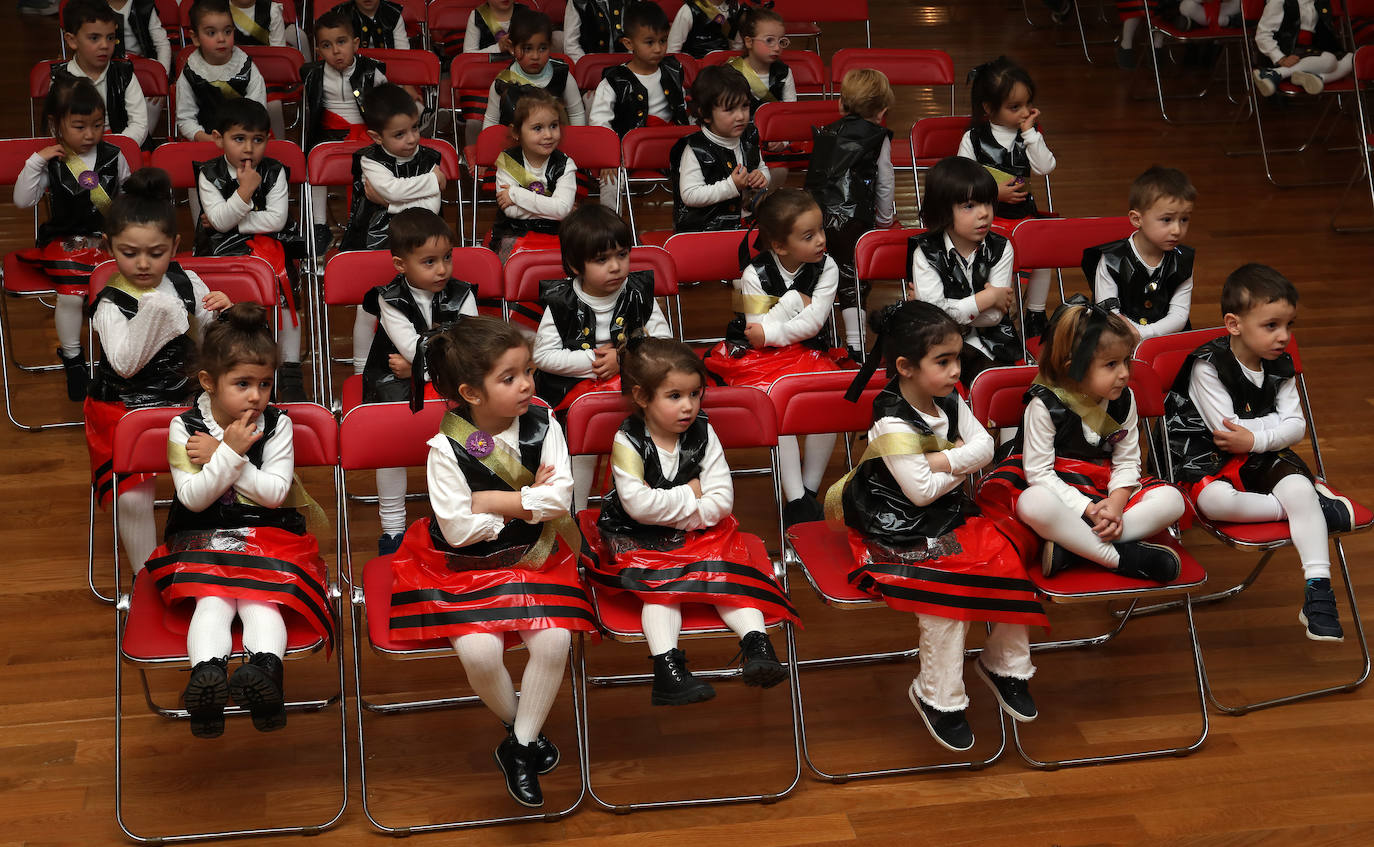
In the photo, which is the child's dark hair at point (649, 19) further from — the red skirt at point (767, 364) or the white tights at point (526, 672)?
the white tights at point (526, 672)

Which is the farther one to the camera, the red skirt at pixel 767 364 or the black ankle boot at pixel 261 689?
the red skirt at pixel 767 364

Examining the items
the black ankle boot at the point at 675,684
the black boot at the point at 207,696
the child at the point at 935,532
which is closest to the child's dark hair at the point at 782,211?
the child at the point at 935,532

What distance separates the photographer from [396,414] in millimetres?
3365

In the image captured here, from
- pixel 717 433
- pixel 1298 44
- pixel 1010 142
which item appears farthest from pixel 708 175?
pixel 1298 44

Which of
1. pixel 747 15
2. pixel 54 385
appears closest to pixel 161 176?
pixel 54 385

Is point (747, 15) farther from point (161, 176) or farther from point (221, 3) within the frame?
point (161, 176)

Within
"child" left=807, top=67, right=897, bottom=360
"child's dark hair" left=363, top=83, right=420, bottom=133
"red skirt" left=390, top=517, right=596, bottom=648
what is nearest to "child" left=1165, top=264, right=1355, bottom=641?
"child" left=807, top=67, right=897, bottom=360

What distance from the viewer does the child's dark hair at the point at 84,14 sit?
5.46m

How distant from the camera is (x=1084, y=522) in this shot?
10.9ft

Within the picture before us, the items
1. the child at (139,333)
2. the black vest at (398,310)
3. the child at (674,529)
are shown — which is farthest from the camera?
the black vest at (398,310)

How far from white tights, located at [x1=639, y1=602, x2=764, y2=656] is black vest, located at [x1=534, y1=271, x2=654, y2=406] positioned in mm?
1110

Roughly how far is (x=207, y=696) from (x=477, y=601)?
0.62 metres

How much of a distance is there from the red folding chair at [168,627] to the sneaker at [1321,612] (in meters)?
2.50

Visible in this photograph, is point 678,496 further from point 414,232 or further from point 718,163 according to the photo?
point 718,163
